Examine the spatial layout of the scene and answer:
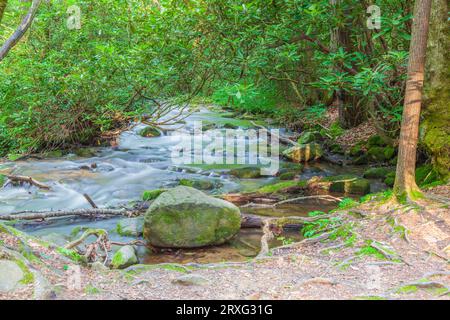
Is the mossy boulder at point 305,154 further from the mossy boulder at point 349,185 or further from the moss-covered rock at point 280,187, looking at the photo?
the moss-covered rock at point 280,187

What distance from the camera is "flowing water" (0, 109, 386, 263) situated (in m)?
6.71

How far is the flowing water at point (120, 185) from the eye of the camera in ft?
22.0

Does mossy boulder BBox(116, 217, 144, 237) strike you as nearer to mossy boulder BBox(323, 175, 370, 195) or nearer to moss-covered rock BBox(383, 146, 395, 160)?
mossy boulder BBox(323, 175, 370, 195)

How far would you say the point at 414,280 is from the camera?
4.16 m

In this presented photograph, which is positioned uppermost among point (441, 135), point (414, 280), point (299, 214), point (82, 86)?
point (82, 86)

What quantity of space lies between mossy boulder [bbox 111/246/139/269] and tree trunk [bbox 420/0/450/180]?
5235 mm

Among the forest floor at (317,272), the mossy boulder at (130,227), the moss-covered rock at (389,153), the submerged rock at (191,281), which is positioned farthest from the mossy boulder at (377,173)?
the submerged rock at (191,281)

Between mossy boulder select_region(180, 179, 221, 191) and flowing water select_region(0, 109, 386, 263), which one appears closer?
flowing water select_region(0, 109, 386, 263)

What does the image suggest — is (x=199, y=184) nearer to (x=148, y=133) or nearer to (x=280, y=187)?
(x=280, y=187)

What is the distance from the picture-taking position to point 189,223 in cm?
672

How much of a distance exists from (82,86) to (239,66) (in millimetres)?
3880

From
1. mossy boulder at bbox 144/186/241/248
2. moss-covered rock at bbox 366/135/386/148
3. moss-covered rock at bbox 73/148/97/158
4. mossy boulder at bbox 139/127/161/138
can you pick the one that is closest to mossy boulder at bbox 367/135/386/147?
moss-covered rock at bbox 366/135/386/148
